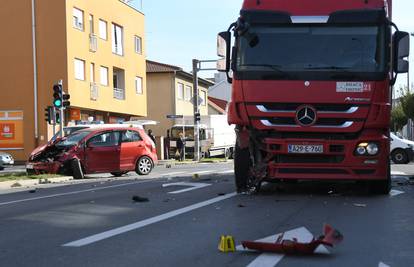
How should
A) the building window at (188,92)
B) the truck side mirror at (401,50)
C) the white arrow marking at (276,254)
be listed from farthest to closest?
the building window at (188,92) → the truck side mirror at (401,50) → the white arrow marking at (276,254)

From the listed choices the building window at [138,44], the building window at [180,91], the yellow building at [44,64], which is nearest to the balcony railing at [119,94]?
the yellow building at [44,64]

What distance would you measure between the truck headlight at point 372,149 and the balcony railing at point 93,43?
29648 mm

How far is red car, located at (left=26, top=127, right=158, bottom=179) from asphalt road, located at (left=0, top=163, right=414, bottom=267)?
6.49m

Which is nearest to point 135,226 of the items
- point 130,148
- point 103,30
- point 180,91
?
point 130,148

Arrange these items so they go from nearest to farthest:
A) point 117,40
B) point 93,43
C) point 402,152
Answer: point 402,152 → point 93,43 → point 117,40

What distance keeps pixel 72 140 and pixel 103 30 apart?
21.9m

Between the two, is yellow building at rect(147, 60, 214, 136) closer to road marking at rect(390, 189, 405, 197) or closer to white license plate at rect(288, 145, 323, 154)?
road marking at rect(390, 189, 405, 197)

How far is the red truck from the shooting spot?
10328 mm

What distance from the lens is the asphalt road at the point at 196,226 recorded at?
6.01 meters

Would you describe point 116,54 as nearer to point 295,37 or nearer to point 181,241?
point 295,37

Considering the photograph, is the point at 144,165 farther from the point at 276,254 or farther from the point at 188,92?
the point at 188,92

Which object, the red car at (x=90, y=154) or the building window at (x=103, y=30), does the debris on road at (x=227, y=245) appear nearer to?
the red car at (x=90, y=154)

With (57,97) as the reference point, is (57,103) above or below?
below

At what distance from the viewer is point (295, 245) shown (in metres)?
6.05
